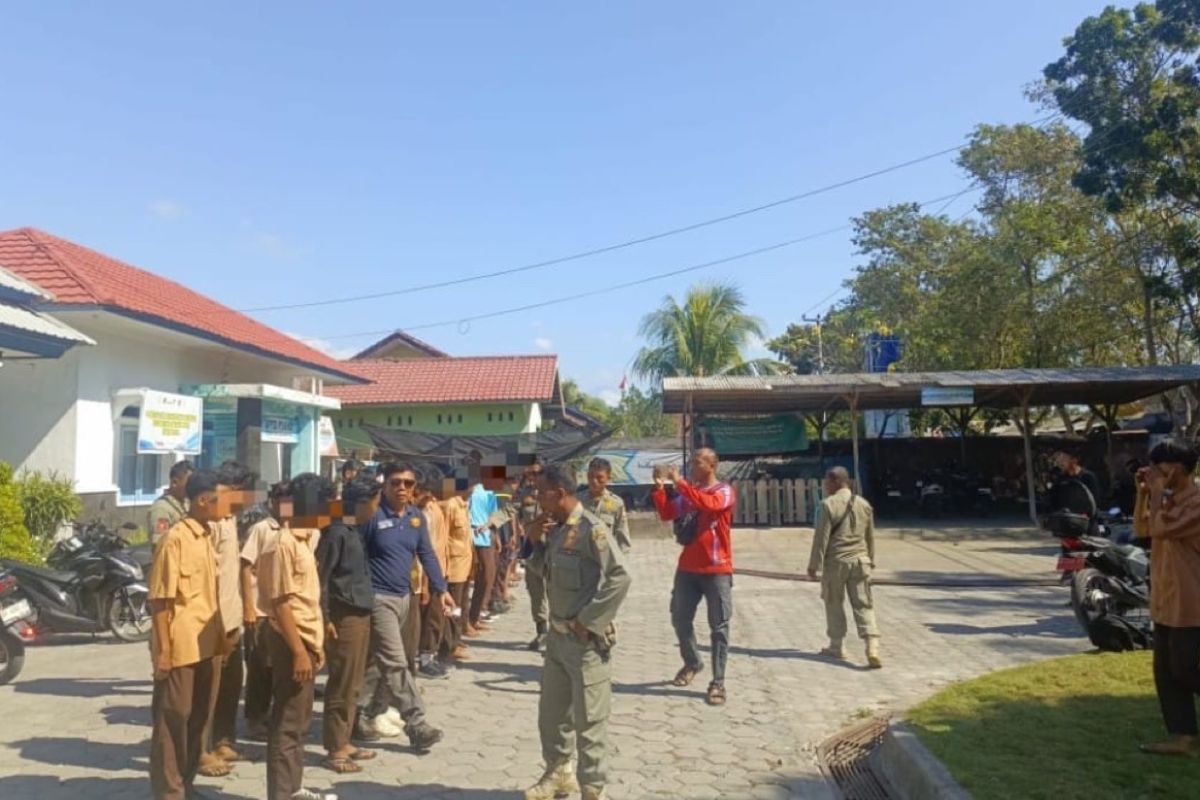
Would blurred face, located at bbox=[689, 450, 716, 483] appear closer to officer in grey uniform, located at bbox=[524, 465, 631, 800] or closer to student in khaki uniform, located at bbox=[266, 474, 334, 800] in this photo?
officer in grey uniform, located at bbox=[524, 465, 631, 800]

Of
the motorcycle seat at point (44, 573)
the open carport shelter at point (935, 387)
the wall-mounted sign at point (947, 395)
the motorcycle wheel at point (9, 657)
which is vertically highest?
the open carport shelter at point (935, 387)

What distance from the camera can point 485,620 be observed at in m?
10.2

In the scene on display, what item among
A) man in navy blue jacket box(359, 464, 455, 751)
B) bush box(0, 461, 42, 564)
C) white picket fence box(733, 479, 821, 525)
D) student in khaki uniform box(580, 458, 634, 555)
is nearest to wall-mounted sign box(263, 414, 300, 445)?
bush box(0, 461, 42, 564)

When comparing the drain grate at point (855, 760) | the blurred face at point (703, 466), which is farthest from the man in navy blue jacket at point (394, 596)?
the drain grate at point (855, 760)

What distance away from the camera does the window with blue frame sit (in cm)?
1296

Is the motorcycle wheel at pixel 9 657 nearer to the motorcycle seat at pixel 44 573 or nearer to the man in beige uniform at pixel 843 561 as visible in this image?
the motorcycle seat at pixel 44 573

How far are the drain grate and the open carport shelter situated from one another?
482 inches

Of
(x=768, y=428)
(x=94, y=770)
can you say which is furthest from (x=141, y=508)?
(x=768, y=428)

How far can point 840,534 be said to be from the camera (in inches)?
308

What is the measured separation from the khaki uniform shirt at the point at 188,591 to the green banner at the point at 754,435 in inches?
723

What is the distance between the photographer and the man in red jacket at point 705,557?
21.6ft

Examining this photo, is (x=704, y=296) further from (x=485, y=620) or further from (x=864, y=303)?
(x=485, y=620)

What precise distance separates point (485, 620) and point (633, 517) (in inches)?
366

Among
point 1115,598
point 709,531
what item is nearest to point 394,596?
point 709,531
